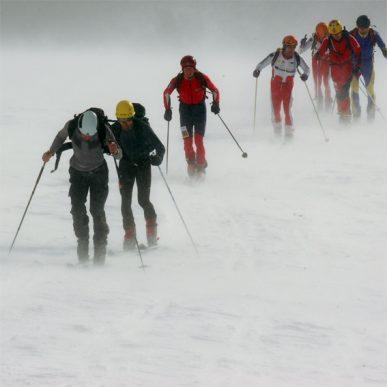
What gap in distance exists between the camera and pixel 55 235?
10.3 meters

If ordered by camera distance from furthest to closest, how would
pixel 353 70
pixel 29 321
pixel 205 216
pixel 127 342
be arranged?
Answer: pixel 353 70 → pixel 205 216 → pixel 29 321 → pixel 127 342

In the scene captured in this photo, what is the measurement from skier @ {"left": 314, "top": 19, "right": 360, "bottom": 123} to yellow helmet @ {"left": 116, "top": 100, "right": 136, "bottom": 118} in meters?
7.18

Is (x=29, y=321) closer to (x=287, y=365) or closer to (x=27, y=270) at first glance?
(x=27, y=270)

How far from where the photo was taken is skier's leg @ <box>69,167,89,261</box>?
28.0 feet

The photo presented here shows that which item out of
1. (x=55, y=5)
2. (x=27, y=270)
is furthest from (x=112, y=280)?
(x=55, y=5)

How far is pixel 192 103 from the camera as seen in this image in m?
12.2

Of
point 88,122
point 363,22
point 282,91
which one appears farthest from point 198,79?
point 363,22

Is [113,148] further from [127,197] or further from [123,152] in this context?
[127,197]

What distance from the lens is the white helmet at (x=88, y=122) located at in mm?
8078

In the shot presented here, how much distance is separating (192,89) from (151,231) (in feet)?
10.6

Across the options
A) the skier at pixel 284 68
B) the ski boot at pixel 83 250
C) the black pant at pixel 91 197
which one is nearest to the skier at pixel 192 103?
the skier at pixel 284 68

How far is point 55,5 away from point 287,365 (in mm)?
69756

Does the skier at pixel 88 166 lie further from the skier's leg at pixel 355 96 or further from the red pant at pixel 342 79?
the skier's leg at pixel 355 96

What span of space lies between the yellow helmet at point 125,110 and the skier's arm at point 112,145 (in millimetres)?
388
